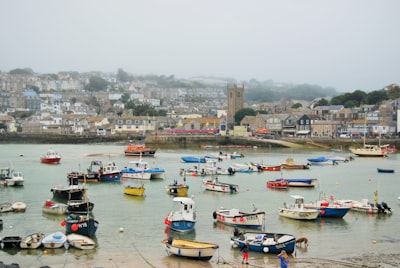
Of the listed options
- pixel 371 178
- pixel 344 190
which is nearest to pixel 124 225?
pixel 344 190

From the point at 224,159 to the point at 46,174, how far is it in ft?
60.6

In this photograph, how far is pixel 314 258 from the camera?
18.1 metres

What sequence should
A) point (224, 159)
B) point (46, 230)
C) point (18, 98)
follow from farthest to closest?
point (18, 98) → point (224, 159) → point (46, 230)

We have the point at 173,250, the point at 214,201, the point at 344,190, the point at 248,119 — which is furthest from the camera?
the point at 248,119

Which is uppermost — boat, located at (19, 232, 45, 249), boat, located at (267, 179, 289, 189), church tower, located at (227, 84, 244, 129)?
church tower, located at (227, 84, 244, 129)

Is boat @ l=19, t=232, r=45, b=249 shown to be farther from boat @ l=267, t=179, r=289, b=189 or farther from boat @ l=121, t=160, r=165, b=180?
boat @ l=121, t=160, r=165, b=180

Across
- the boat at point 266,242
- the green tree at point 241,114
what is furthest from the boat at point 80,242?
the green tree at point 241,114

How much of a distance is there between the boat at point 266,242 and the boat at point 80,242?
449 cm

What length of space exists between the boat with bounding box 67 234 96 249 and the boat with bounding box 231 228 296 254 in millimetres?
4489

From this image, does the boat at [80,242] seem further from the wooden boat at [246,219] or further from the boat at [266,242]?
the wooden boat at [246,219]

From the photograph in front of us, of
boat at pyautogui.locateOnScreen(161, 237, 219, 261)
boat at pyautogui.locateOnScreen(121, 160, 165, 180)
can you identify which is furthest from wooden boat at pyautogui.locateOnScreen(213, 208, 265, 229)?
boat at pyautogui.locateOnScreen(121, 160, 165, 180)

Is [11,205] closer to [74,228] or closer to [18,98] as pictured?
[74,228]

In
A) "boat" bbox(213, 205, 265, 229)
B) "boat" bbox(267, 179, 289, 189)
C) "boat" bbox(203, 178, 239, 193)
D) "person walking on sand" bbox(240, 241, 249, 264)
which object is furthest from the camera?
"boat" bbox(267, 179, 289, 189)

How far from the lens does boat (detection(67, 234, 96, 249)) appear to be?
746 inches
